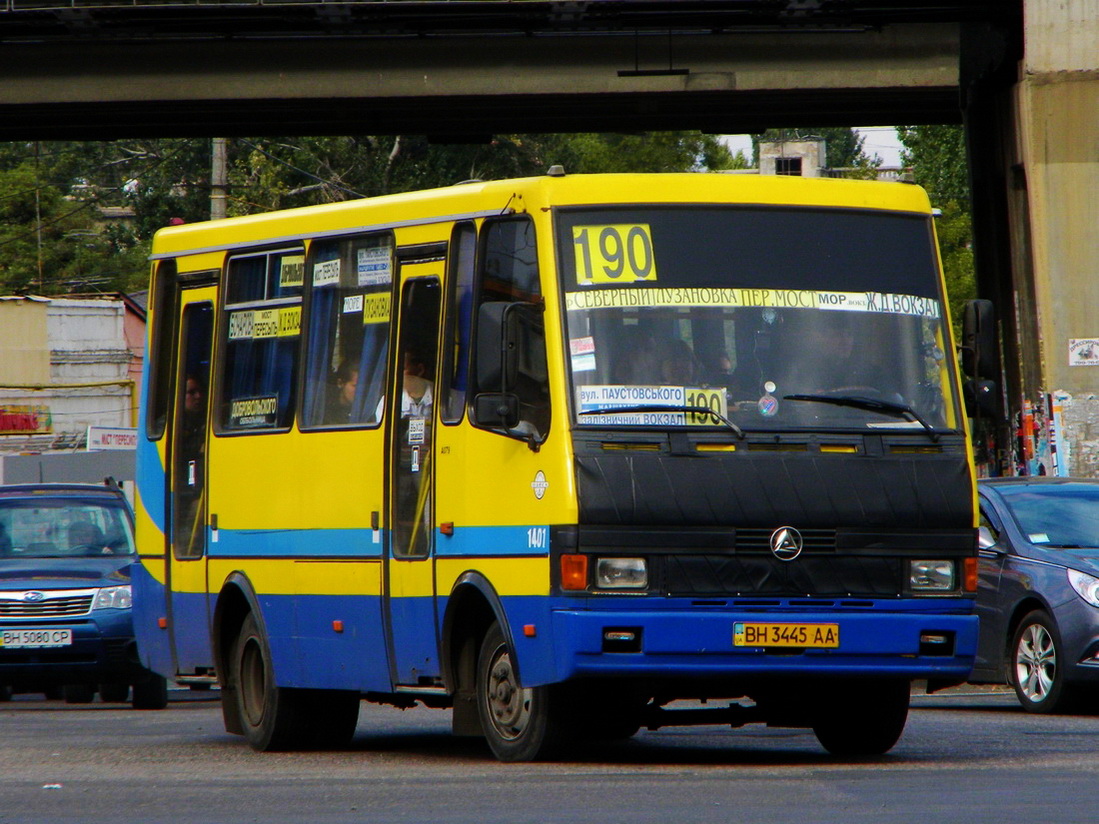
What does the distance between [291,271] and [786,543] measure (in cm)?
359

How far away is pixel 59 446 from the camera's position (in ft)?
172

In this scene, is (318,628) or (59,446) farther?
(59,446)

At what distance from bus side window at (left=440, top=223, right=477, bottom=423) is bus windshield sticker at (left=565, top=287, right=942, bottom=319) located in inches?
31.3

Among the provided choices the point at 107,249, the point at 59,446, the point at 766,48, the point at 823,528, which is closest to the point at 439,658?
the point at 823,528

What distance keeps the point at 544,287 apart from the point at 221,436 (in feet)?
11.0

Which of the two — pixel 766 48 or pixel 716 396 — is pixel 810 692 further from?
pixel 766 48

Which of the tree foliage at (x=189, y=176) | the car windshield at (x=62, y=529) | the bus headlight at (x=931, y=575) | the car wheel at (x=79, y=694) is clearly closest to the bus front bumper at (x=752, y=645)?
the bus headlight at (x=931, y=575)

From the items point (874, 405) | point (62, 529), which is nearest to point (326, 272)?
point (874, 405)

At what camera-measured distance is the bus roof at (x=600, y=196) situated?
10117 mm

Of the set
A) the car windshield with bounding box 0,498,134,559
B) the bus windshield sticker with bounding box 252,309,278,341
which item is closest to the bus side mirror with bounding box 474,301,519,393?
the bus windshield sticker with bounding box 252,309,278,341

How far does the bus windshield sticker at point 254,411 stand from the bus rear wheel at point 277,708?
1.08 m

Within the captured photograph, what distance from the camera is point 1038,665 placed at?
14516 mm

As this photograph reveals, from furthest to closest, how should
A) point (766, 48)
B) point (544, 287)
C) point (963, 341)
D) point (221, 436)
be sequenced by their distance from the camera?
point (766, 48) → point (221, 436) → point (963, 341) → point (544, 287)

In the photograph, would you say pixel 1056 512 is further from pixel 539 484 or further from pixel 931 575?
pixel 539 484
